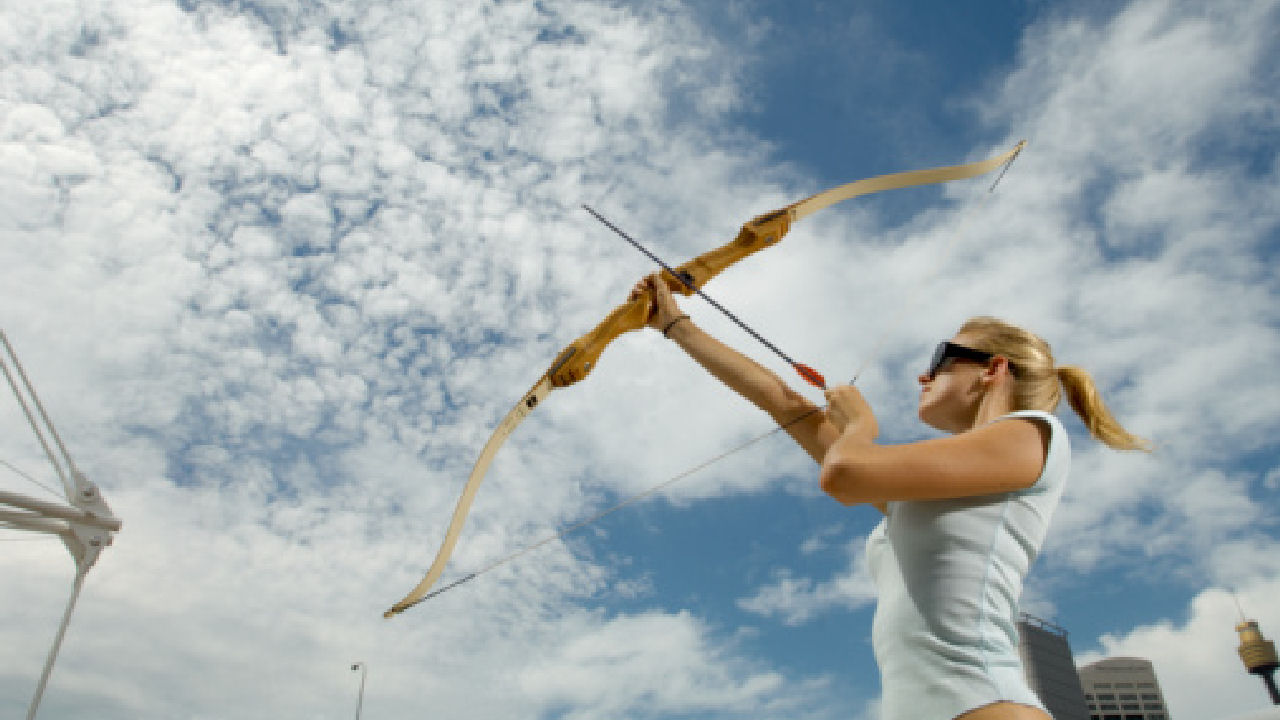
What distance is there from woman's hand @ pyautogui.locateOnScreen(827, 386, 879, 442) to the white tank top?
23cm

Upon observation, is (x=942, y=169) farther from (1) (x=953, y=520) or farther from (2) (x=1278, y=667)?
(2) (x=1278, y=667)

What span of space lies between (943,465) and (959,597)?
0.89 feet

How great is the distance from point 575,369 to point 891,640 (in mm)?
2818

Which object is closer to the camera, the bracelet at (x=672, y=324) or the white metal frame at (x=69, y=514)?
the bracelet at (x=672, y=324)

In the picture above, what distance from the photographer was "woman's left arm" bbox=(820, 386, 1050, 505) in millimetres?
1645

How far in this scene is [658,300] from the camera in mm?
3326

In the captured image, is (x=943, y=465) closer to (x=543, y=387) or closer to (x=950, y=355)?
(x=950, y=355)

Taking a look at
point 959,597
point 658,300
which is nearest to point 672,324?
point 658,300

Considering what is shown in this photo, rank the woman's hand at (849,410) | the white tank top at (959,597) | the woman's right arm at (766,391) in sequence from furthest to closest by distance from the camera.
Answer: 1. the woman's right arm at (766,391)
2. the woman's hand at (849,410)
3. the white tank top at (959,597)

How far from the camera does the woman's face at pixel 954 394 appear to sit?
216 cm

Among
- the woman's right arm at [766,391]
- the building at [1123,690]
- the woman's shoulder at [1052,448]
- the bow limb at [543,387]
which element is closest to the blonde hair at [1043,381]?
the woman's shoulder at [1052,448]

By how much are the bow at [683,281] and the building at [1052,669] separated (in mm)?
99196

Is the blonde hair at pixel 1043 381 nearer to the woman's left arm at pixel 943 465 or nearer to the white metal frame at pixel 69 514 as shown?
the woman's left arm at pixel 943 465

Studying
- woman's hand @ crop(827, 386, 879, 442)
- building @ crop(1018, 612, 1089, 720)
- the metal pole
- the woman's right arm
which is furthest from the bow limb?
building @ crop(1018, 612, 1089, 720)
